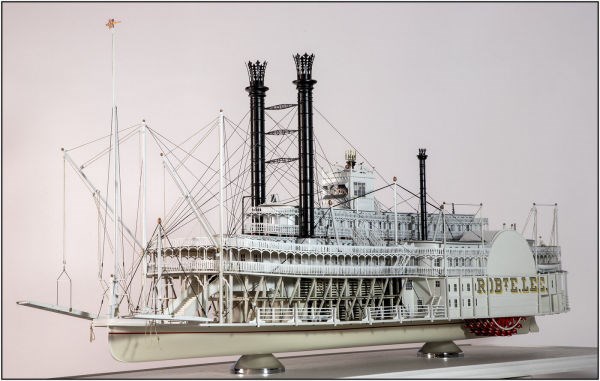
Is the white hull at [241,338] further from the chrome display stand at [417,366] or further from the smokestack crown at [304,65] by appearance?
the smokestack crown at [304,65]

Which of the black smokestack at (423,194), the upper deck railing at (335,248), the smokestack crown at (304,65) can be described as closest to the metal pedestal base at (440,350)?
the upper deck railing at (335,248)

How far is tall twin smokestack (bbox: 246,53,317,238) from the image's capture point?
1224 inches

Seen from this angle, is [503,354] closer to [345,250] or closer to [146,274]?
[345,250]

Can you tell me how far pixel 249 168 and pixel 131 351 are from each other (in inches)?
387

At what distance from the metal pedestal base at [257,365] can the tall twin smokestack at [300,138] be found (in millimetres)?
4127

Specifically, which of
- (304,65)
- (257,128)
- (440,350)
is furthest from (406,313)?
(304,65)

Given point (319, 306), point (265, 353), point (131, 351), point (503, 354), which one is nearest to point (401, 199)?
point (503, 354)

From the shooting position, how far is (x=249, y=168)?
34.1m

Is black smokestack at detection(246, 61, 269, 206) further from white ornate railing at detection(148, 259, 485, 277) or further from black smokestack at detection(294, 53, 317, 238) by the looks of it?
white ornate railing at detection(148, 259, 485, 277)

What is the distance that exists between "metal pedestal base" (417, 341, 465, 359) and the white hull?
1.66 metres

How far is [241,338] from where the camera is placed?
2777 centimetres

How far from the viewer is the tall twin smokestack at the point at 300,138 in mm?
31094

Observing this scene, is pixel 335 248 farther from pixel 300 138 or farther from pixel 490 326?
pixel 490 326

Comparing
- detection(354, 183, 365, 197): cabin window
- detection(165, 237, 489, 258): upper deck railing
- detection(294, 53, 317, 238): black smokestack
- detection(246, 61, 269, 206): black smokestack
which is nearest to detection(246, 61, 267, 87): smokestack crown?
detection(246, 61, 269, 206): black smokestack
